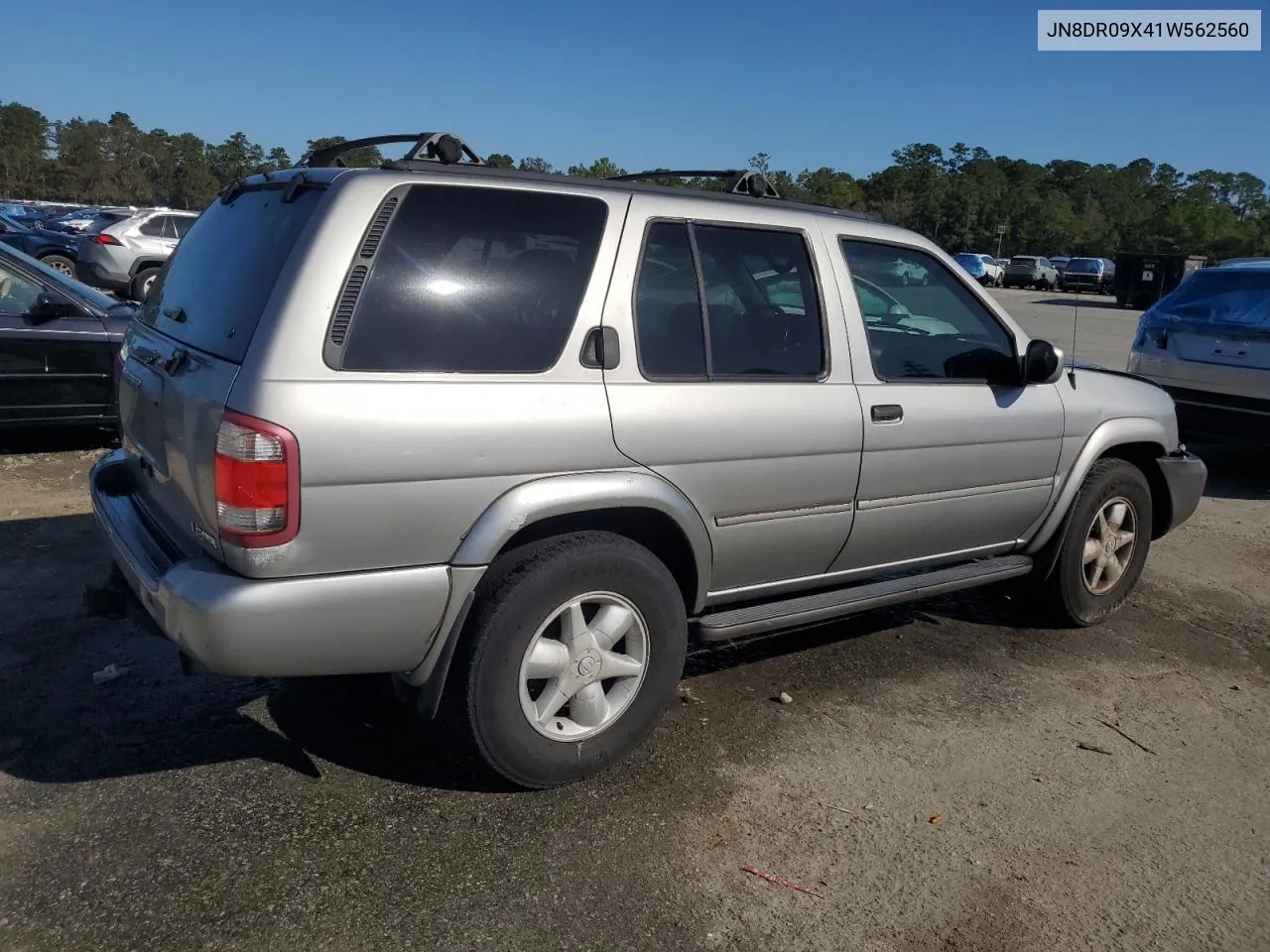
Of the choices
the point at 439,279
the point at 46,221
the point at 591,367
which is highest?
the point at 46,221

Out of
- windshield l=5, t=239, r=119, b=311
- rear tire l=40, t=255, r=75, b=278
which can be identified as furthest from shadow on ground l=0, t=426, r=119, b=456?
rear tire l=40, t=255, r=75, b=278

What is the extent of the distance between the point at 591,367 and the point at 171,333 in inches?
54.6

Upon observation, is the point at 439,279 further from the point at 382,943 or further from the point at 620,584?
the point at 382,943

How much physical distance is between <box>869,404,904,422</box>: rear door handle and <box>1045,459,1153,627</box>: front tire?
4.41ft

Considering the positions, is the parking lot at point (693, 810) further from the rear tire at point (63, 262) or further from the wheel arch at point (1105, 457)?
the rear tire at point (63, 262)

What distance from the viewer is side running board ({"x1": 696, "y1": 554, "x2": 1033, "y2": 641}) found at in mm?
3582

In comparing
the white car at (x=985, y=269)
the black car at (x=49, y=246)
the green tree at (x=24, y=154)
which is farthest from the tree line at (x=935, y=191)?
the black car at (x=49, y=246)

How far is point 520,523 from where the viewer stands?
296cm

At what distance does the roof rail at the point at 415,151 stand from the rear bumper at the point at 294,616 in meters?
1.24

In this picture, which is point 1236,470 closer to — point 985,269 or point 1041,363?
point 1041,363

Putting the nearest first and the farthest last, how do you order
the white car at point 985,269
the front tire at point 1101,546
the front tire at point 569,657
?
1. the front tire at point 569,657
2. the front tire at point 1101,546
3. the white car at point 985,269

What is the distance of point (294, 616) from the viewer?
8.87ft

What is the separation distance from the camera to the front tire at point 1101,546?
15.5 feet

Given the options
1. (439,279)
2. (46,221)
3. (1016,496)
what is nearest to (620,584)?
(439,279)
